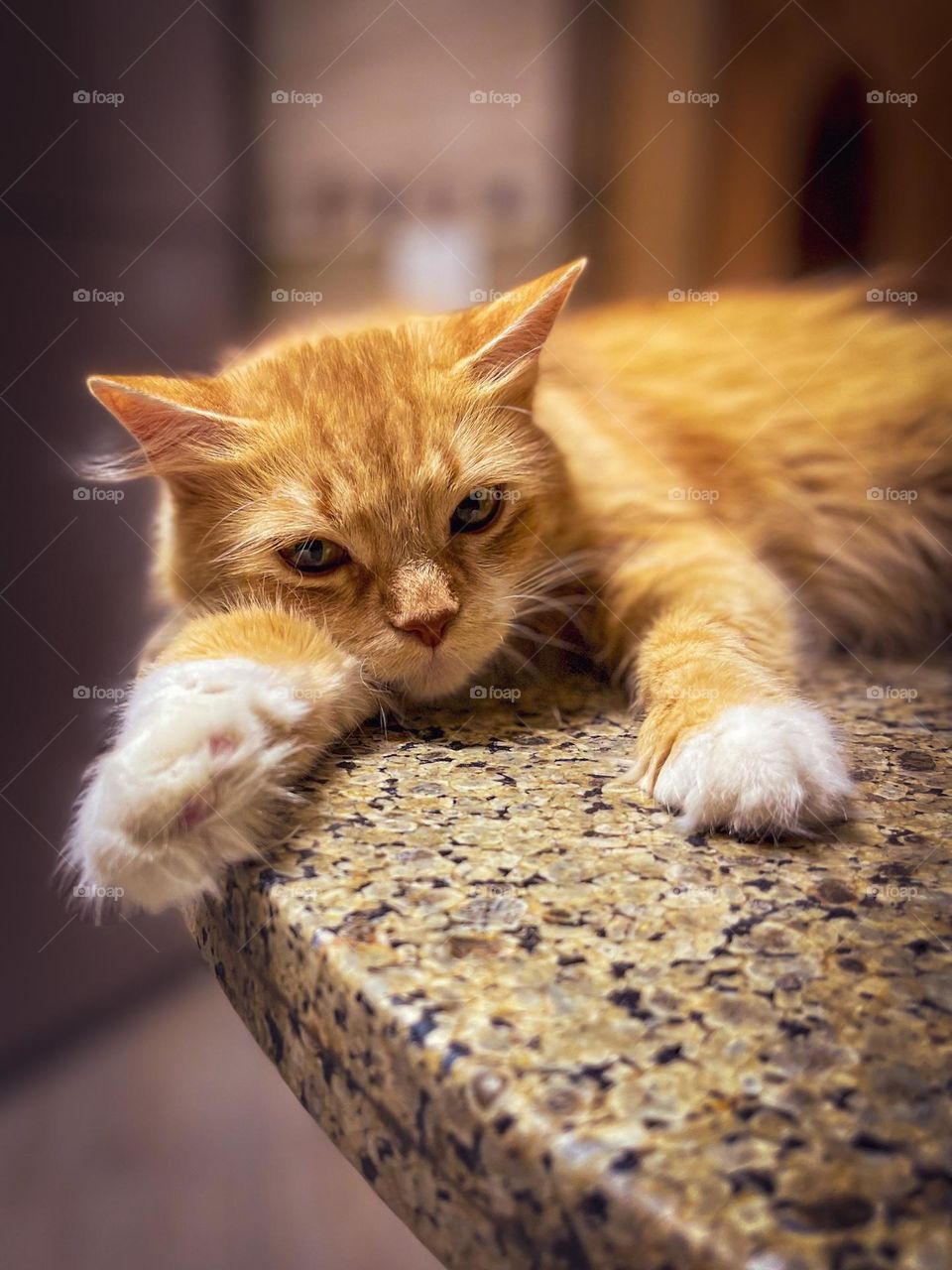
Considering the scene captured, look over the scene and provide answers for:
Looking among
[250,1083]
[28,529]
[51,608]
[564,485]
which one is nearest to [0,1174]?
[250,1083]

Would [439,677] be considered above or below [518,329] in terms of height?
below

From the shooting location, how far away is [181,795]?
689 mm

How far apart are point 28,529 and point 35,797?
0.39m

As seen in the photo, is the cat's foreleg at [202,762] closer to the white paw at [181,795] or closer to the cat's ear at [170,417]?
the white paw at [181,795]

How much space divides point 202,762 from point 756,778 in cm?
45

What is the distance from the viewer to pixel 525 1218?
0.44 metres

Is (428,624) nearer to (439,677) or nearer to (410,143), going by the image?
(439,677)

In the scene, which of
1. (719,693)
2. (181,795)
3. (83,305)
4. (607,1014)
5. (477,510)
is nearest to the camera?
(607,1014)

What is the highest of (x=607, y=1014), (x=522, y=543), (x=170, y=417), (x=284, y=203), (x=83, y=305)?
(x=284, y=203)

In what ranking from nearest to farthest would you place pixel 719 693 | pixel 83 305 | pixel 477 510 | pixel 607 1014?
1. pixel 607 1014
2. pixel 719 693
3. pixel 477 510
4. pixel 83 305

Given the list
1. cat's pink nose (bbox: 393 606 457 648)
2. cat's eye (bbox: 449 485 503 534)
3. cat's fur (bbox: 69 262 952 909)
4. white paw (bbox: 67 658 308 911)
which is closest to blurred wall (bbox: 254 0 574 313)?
cat's fur (bbox: 69 262 952 909)

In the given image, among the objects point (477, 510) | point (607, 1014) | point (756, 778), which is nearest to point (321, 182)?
point (477, 510)

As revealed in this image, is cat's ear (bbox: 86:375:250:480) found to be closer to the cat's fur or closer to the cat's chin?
the cat's fur

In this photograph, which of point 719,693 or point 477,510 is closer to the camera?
point 719,693
